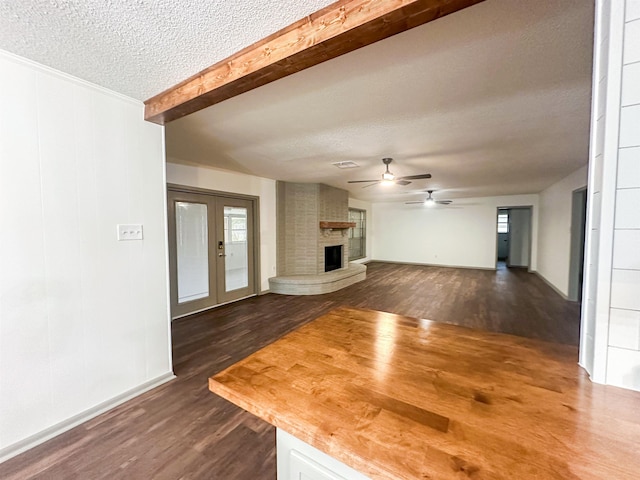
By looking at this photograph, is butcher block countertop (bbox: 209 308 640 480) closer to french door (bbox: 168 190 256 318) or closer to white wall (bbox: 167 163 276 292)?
french door (bbox: 168 190 256 318)

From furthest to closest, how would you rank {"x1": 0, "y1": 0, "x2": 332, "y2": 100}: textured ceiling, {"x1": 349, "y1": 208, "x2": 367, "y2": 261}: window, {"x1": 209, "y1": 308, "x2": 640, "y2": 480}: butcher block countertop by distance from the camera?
{"x1": 349, "y1": 208, "x2": 367, "y2": 261}: window → {"x1": 0, "y1": 0, "x2": 332, "y2": 100}: textured ceiling → {"x1": 209, "y1": 308, "x2": 640, "y2": 480}: butcher block countertop

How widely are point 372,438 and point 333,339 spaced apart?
64 cm

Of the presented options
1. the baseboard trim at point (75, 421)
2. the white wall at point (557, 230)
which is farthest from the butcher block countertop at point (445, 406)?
the white wall at point (557, 230)

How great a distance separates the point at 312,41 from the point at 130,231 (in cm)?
196

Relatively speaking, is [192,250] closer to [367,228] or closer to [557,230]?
Result: [367,228]

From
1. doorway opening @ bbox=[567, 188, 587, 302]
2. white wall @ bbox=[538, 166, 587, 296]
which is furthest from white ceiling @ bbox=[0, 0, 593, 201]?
white wall @ bbox=[538, 166, 587, 296]

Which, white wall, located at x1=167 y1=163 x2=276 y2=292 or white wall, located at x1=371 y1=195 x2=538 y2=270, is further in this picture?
white wall, located at x1=371 y1=195 x2=538 y2=270

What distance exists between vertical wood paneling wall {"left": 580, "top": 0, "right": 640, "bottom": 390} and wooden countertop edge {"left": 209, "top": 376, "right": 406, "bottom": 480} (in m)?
0.91

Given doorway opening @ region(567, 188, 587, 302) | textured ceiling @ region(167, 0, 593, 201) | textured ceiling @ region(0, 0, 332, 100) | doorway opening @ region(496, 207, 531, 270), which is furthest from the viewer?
doorway opening @ region(496, 207, 531, 270)

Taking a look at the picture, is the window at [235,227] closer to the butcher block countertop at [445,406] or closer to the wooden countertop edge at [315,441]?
the butcher block countertop at [445,406]

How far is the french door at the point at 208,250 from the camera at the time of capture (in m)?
4.10

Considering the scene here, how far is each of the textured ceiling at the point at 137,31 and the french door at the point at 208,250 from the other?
2541 millimetres

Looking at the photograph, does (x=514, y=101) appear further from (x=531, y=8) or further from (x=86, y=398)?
(x=86, y=398)

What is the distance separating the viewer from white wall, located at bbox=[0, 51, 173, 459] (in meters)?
1.60
